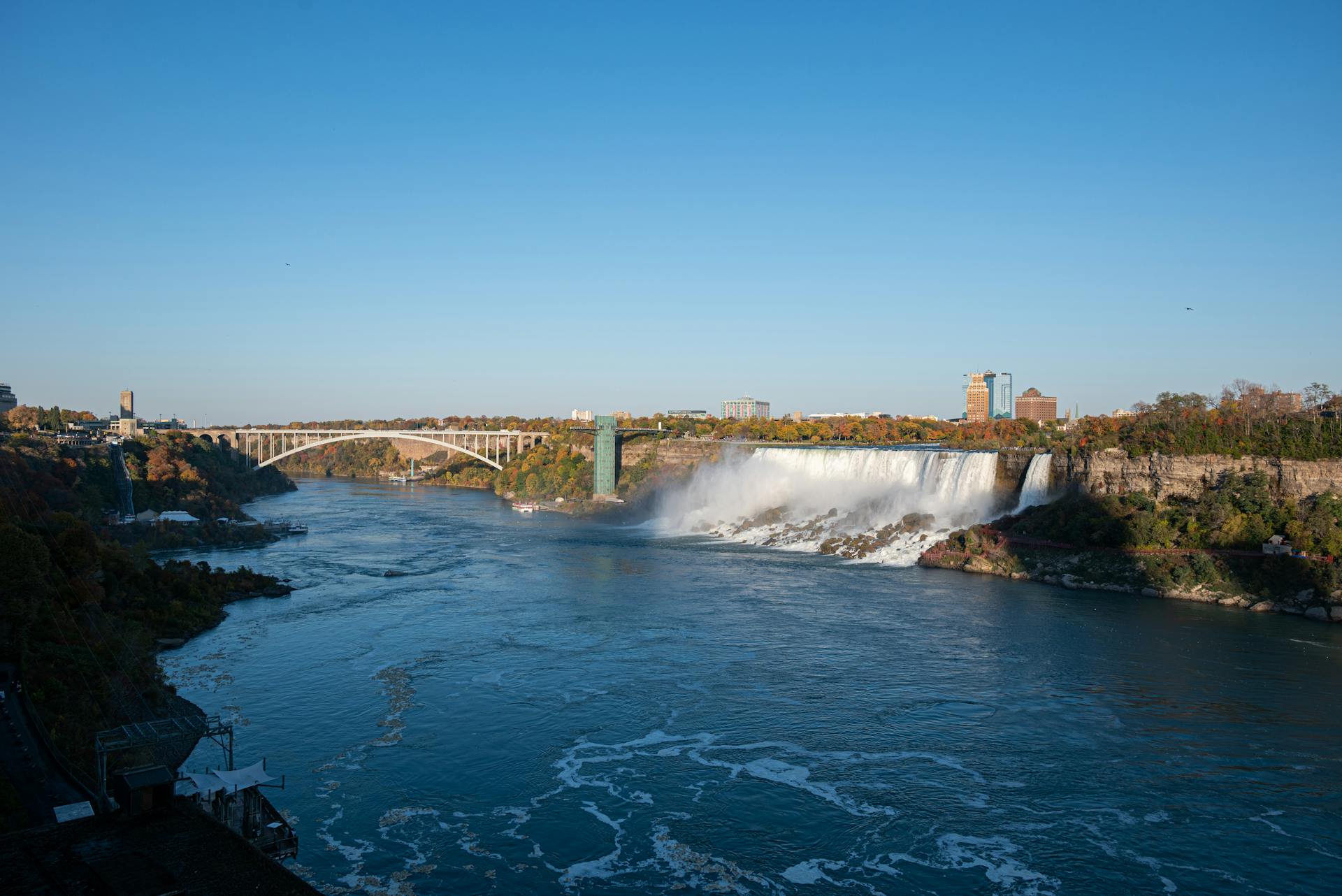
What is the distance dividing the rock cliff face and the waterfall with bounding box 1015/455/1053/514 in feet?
0.86

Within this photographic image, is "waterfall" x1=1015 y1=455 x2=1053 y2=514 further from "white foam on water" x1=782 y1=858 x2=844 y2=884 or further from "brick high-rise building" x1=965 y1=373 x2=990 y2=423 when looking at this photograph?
"brick high-rise building" x1=965 y1=373 x2=990 y2=423

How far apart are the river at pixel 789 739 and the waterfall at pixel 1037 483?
6.40 m

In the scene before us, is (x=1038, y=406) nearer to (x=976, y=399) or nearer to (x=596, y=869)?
(x=976, y=399)

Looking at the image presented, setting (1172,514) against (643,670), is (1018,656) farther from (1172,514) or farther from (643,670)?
(1172,514)

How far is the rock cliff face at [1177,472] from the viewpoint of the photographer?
24.2m

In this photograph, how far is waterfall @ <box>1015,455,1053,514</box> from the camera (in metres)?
29.9

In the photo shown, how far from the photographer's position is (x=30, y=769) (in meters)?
9.43

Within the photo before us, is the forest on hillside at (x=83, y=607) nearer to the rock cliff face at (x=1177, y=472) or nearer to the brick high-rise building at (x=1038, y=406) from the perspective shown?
the rock cliff face at (x=1177, y=472)

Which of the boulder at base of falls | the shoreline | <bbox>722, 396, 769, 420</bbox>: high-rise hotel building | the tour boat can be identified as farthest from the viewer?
<bbox>722, 396, 769, 420</bbox>: high-rise hotel building

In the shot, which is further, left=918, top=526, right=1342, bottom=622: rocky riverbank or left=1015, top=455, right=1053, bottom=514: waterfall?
left=1015, top=455, right=1053, bottom=514: waterfall

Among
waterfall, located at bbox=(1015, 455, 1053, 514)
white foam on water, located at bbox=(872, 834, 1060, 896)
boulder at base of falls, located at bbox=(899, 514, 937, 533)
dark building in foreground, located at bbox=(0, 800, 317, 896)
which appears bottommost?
white foam on water, located at bbox=(872, 834, 1060, 896)

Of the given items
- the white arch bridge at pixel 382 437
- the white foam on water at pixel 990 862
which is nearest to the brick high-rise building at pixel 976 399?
the white arch bridge at pixel 382 437

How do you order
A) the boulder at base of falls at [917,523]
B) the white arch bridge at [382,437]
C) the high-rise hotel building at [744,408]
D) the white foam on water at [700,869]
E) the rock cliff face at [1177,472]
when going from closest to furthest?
the white foam on water at [700,869]
the rock cliff face at [1177,472]
the boulder at base of falls at [917,523]
the white arch bridge at [382,437]
the high-rise hotel building at [744,408]

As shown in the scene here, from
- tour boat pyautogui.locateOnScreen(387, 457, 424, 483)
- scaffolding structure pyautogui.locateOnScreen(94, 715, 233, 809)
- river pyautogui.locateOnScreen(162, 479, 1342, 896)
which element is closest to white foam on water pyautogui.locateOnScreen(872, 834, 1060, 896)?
river pyautogui.locateOnScreen(162, 479, 1342, 896)
